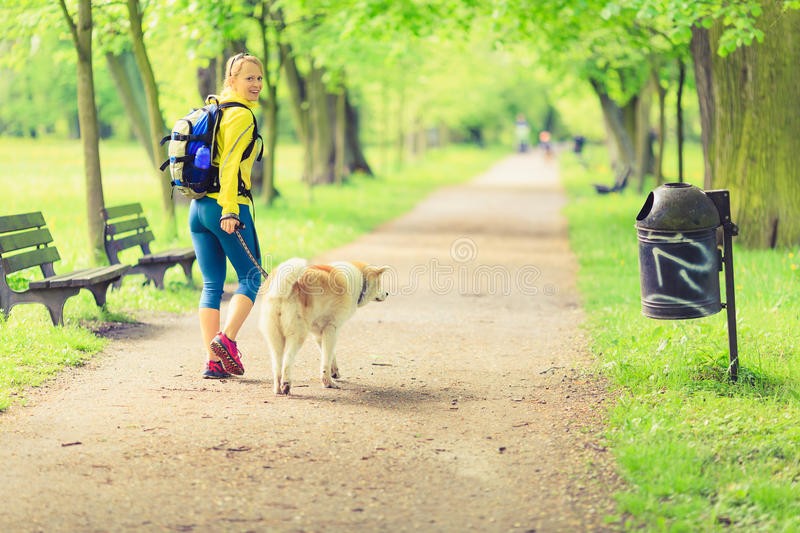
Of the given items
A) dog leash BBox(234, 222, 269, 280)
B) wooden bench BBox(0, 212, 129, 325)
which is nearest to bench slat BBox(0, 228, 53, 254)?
wooden bench BBox(0, 212, 129, 325)

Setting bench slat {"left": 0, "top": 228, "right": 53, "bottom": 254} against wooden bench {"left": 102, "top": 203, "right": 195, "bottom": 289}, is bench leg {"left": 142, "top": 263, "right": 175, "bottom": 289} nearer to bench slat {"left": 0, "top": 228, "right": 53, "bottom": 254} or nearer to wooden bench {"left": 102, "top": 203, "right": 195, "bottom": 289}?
wooden bench {"left": 102, "top": 203, "right": 195, "bottom": 289}

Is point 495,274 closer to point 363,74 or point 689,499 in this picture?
point 689,499

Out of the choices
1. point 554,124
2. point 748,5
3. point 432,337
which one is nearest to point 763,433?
point 432,337

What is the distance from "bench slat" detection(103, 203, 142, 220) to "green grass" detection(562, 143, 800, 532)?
5.01 m

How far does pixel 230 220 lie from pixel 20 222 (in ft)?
10.0

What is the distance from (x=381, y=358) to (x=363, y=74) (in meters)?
21.7

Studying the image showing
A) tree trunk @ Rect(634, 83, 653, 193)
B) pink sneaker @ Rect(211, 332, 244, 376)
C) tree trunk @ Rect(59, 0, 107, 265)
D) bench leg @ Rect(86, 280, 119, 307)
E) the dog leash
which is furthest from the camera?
tree trunk @ Rect(634, 83, 653, 193)

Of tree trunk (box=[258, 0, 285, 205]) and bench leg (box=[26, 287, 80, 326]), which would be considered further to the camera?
tree trunk (box=[258, 0, 285, 205])

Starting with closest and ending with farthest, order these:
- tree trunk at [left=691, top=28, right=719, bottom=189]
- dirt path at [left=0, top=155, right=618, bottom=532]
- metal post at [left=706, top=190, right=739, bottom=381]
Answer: dirt path at [left=0, top=155, right=618, bottom=532] → metal post at [left=706, top=190, right=739, bottom=381] → tree trunk at [left=691, top=28, right=719, bottom=189]

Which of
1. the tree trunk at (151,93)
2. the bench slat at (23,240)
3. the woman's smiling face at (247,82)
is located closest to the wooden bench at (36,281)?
the bench slat at (23,240)

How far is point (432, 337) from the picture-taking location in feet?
29.3

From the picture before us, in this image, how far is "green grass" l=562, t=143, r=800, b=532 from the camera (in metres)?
4.57

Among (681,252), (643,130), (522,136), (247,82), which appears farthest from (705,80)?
(522,136)

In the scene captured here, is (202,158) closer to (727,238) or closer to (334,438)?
(334,438)
